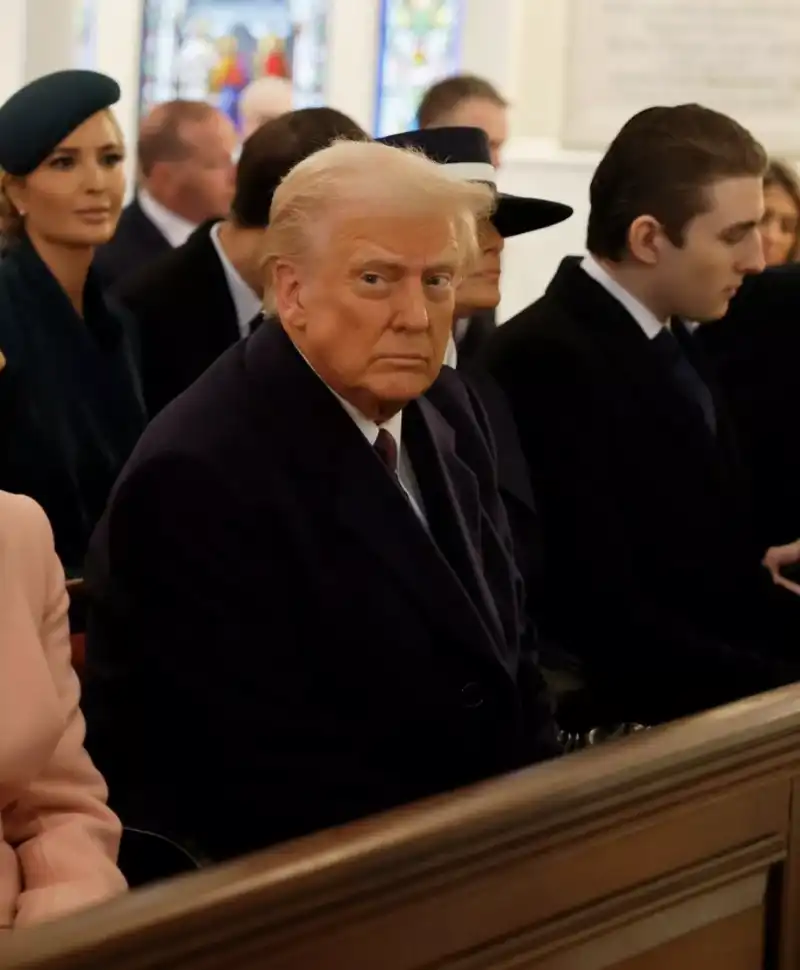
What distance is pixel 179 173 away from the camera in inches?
231

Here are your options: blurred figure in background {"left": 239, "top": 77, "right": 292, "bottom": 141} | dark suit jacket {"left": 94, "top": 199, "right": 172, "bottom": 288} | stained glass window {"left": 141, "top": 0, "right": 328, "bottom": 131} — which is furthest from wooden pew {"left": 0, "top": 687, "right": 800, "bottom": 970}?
stained glass window {"left": 141, "top": 0, "right": 328, "bottom": 131}

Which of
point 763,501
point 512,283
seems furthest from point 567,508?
point 512,283

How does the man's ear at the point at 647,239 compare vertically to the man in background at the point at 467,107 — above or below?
above

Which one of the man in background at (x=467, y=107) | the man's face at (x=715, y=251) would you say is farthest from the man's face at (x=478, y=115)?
the man's face at (x=715, y=251)

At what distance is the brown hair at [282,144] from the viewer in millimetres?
3590

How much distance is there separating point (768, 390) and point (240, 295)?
128 centimetres

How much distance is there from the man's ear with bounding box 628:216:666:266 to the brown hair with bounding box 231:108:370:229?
2.23 feet

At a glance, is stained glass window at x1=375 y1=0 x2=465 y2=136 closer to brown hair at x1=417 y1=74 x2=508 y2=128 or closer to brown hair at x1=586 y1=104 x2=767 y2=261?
brown hair at x1=417 y1=74 x2=508 y2=128

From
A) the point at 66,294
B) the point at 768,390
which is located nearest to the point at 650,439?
the point at 768,390

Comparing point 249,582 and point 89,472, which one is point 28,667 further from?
point 89,472

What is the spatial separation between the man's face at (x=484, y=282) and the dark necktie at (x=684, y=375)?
35 centimetres

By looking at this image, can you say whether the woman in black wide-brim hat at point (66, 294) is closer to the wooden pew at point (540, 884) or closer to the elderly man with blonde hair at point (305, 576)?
the elderly man with blonde hair at point (305, 576)

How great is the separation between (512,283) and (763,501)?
137 inches

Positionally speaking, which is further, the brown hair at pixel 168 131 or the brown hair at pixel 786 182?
the brown hair at pixel 168 131
